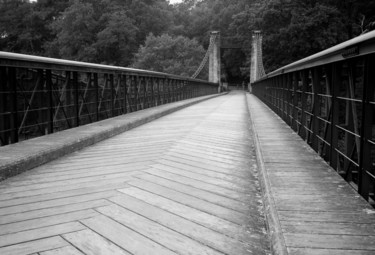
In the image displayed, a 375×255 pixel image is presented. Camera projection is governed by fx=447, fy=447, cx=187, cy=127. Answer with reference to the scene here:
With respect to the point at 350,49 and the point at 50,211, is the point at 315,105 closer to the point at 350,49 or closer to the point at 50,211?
the point at 350,49

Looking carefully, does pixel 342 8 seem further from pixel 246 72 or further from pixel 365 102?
pixel 365 102

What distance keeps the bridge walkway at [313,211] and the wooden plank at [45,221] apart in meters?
1.07

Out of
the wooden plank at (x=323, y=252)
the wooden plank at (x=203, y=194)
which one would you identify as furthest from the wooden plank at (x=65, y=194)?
the wooden plank at (x=323, y=252)

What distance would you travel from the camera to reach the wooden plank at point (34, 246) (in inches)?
81.4

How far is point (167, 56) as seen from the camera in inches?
1820

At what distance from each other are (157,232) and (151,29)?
186ft

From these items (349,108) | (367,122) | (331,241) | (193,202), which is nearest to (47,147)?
(193,202)

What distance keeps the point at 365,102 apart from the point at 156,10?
5718 centimetres

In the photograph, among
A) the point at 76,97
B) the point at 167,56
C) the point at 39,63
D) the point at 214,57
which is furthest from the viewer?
the point at 214,57

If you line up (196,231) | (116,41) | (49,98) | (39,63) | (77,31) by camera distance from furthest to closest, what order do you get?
(77,31)
(116,41)
(49,98)
(39,63)
(196,231)

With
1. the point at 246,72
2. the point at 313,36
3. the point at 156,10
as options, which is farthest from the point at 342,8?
the point at 156,10

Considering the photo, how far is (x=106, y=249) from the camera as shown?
2102mm

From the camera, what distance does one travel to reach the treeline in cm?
3706

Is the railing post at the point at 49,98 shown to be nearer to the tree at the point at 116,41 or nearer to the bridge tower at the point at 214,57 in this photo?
the tree at the point at 116,41
